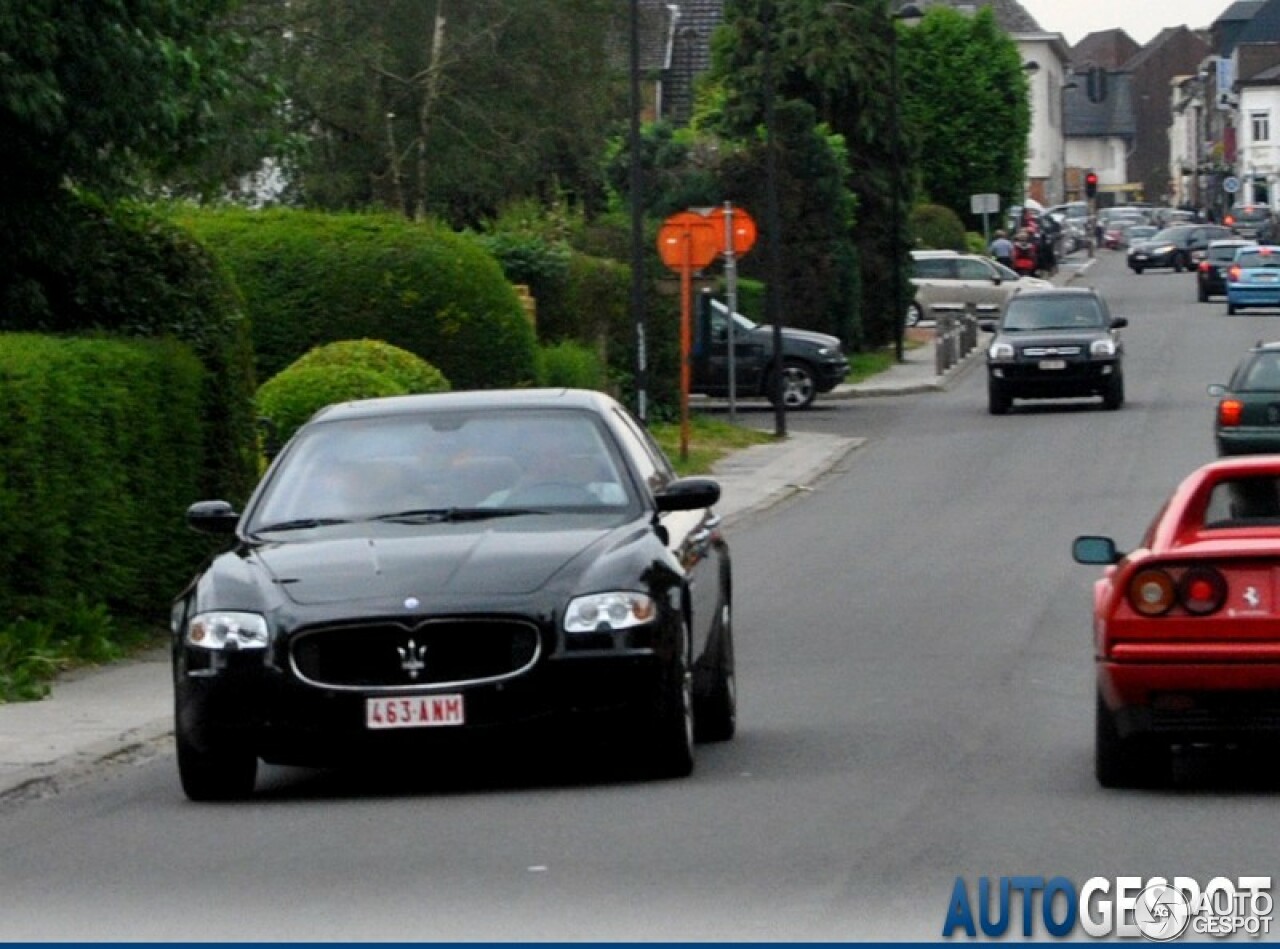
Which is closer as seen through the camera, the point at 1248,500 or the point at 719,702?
the point at 1248,500

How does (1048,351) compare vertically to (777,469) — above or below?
above

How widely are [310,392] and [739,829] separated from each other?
15.8 metres

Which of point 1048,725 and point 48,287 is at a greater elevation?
point 48,287

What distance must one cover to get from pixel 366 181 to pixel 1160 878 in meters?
55.1

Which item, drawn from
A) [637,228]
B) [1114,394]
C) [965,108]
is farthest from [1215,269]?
[637,228]

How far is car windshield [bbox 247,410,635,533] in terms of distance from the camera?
12.1m

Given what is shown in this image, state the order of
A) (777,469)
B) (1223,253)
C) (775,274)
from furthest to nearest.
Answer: (1223,253) → (775,274) → (777,469)

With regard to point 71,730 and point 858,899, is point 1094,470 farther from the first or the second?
point 858,899

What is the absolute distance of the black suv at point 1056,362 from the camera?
1734 inches

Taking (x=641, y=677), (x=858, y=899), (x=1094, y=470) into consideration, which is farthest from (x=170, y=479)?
(x=1094, y=470)

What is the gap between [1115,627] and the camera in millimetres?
10719

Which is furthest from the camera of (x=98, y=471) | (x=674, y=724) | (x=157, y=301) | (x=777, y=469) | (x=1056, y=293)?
(x=1056, y=293)

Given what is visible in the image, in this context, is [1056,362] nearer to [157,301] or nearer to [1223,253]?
[157,301]

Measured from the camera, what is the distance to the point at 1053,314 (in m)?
45.5
